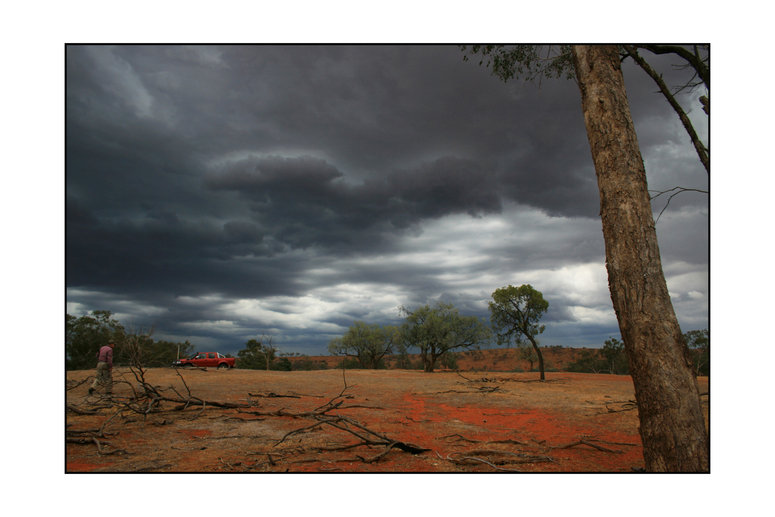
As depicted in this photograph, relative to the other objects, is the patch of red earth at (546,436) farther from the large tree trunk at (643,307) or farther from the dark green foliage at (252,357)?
the dark green foliage at (252,357)

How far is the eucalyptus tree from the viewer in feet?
10.9

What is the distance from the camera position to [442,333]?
36031 millimetres

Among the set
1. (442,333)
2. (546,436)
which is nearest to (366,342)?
(442,333)

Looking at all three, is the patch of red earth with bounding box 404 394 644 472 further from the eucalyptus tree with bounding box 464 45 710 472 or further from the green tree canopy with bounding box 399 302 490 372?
the green tree canopy with bounding box 399 302 490 372

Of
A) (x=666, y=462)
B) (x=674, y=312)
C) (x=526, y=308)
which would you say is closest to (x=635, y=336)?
(x=674, y=312)

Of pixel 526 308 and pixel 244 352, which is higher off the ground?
pixel 526 308

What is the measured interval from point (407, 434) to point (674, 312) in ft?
14.9

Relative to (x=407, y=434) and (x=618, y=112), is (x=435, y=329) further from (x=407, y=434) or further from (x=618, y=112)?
(x=618, y=112)

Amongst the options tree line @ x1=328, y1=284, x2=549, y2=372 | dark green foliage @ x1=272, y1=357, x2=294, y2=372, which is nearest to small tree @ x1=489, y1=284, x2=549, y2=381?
tree line @ x1=328, y1=284, x2=549, y2=372

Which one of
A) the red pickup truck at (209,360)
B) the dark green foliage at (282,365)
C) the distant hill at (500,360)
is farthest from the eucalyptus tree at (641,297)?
Answer: the distant hill at (500,360)

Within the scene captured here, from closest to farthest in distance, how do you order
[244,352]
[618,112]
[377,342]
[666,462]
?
[666,462] < [618,112] < [377,342] < [244,352]

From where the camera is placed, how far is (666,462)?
11.0ft

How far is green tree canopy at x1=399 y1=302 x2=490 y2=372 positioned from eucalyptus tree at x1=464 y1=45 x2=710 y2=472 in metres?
32.8

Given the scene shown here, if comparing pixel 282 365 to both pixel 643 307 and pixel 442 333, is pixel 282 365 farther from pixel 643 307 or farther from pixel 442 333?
pixel 643 307
